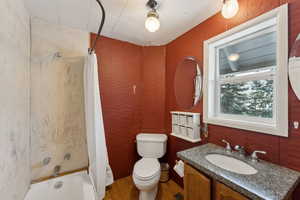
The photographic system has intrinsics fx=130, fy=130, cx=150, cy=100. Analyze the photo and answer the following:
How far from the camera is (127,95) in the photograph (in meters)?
2.12

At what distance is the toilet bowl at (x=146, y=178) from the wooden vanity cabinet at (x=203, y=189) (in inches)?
17.5

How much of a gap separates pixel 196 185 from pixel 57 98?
1.74 metres

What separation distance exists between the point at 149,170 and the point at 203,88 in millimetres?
1181

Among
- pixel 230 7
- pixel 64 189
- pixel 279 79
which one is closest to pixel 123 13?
pixel 230 7

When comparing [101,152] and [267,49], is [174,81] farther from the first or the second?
[101,152]

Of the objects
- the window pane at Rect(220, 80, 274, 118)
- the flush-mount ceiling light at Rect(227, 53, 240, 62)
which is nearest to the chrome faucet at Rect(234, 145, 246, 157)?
the window pane at Rect(220, 80, 274, 118)

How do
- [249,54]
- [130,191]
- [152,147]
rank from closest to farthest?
1. [249,54]
2. [130,191]
3. [152,147]

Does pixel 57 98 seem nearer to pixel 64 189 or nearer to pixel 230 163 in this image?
pixel 64 189

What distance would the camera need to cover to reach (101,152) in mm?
1376

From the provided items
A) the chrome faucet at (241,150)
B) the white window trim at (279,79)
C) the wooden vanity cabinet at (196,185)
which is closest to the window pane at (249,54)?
the white window trim at (279,79)

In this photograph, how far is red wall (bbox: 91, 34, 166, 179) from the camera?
196cm

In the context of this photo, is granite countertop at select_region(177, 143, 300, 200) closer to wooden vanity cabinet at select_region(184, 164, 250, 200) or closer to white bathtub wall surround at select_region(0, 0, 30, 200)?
wooden vanity cabinet at select_region(184, 164, 250, 200)

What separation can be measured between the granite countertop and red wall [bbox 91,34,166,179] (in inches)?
47.6

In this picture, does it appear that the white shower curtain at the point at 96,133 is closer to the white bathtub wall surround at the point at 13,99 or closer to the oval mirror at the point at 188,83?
the white bathtub wall surround at the point at 13,99
